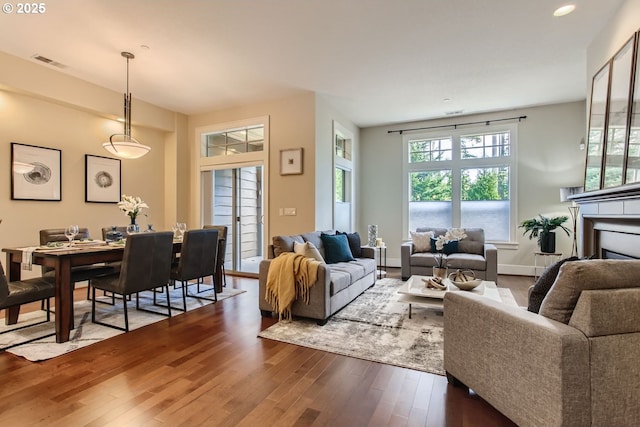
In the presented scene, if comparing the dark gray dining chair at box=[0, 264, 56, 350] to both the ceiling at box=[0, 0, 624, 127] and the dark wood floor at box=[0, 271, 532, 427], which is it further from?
the ceiling at box=[0, 0, 624, 127]

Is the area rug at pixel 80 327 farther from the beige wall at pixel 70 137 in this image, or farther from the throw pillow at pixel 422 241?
the throw pillow at pixel 422 241

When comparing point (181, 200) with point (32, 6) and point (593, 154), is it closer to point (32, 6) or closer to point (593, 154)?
point (32, 6)

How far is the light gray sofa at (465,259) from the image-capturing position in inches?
178

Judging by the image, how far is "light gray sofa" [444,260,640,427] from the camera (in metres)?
1.30

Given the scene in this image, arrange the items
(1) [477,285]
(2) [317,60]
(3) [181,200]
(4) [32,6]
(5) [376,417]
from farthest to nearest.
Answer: (3) [181,200]
(2) [317,60]
(1) [477,285]
(4) [32,6]
(5) [376,417]

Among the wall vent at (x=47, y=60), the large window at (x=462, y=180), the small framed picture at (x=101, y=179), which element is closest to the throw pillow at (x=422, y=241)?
the large window at (x=462, y=180)

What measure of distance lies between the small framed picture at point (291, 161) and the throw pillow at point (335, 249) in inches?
48.0

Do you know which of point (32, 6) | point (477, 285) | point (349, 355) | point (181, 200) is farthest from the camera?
point (181, 200)

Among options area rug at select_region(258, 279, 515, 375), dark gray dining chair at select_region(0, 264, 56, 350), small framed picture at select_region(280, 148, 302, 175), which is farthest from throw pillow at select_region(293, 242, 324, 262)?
dark gray dining chair at select_region(0, 264, 56, 350)

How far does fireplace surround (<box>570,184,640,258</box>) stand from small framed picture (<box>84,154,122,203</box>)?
611 centimetres

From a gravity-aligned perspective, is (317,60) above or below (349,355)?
above

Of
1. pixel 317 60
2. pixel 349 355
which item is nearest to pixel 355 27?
pixel 317 60

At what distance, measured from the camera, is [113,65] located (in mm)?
3889

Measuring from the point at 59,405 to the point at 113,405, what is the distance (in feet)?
1.01
